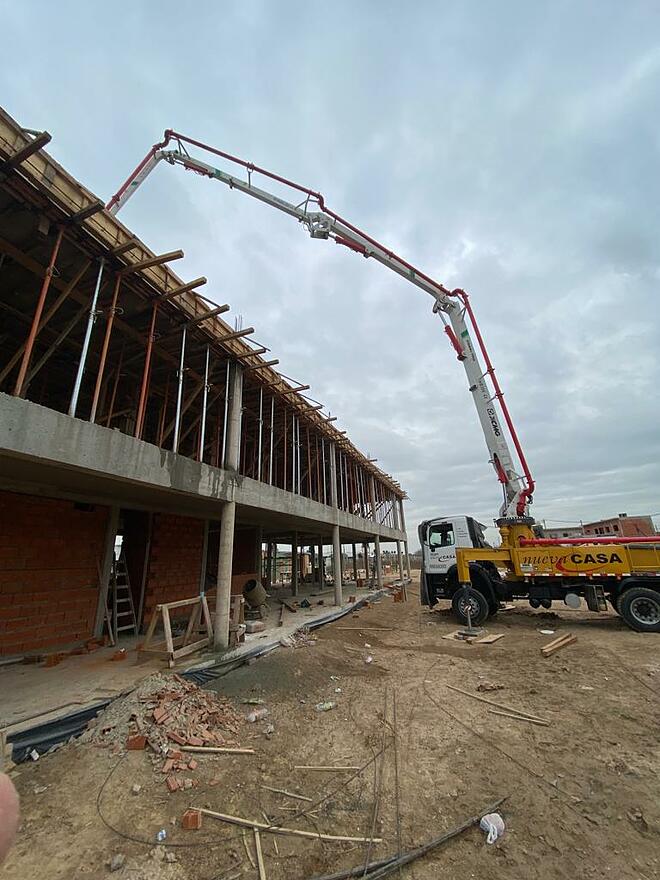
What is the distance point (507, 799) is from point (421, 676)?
3.54 meters

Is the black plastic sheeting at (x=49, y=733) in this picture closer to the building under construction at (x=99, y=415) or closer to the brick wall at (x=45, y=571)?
the building under construction at (x=99, y=415)

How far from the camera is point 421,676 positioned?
6.91 metres

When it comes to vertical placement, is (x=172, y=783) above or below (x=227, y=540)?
below

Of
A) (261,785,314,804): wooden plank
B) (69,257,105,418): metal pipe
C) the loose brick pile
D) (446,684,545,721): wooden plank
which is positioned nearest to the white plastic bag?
(261,785,314,804): wooden plank

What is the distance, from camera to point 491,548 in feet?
38.0

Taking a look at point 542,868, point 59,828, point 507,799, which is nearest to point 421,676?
point 507,799

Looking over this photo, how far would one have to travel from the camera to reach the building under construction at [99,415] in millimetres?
4910

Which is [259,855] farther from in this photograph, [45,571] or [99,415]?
[99,415]

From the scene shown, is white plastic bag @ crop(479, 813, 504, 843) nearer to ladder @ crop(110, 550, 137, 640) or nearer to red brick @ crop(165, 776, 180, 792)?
red brick @ crop(165, 776, 180, 792)

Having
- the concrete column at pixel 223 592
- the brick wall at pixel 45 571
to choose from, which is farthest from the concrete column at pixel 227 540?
the brick wall at pixel 45 571

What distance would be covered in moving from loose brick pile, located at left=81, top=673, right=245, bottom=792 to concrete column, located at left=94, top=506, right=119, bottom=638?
3563 mm

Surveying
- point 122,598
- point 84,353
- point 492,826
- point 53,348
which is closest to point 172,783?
point 492,826

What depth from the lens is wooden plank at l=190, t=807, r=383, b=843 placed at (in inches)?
121

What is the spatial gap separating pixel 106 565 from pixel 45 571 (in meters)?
1.24
